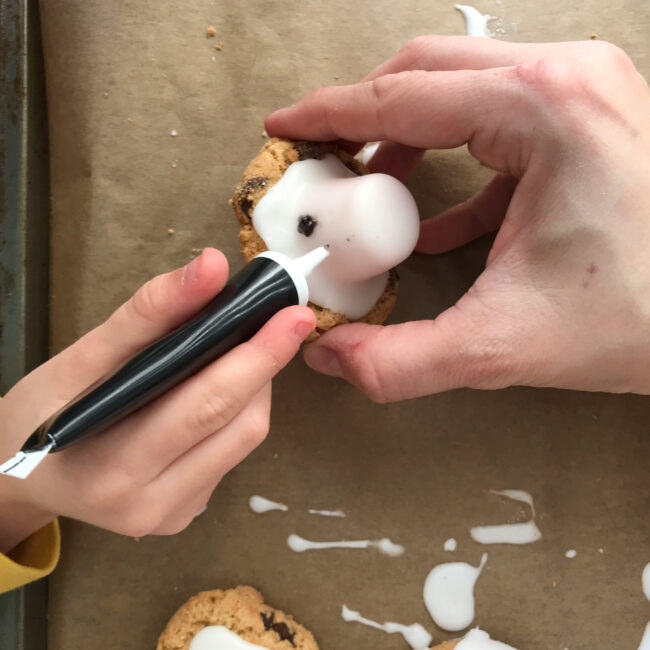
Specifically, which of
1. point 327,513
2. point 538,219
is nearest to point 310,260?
point 538,219

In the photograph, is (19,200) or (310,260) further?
(19,200)

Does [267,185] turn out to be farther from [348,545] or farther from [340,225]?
[348,545]

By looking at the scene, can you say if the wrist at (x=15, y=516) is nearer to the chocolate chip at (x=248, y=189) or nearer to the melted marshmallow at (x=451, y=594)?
the chocolate chip at (x=248, y=189)

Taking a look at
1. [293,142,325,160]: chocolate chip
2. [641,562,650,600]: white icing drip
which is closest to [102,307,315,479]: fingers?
[293,142,325,160]: chocolate chip

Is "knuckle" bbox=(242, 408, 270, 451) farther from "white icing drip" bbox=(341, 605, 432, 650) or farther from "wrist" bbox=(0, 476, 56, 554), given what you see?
"white icing drip" bbox=(341, 605, 432, 650)

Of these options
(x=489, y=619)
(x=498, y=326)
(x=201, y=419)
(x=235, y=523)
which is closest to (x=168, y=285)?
(x=201, y=419)

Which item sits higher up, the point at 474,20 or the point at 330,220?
the point at 474,20

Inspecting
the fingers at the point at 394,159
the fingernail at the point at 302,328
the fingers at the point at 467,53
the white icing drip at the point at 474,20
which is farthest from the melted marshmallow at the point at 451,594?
the white icing drip at the point at 474,20
